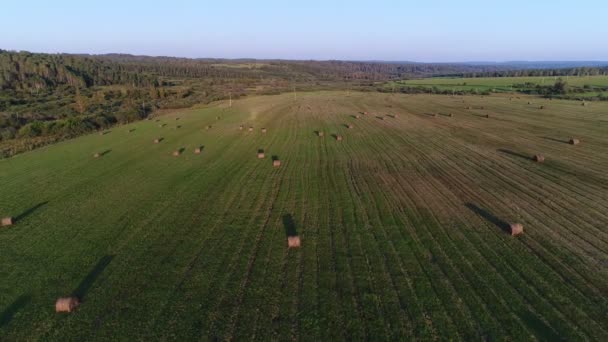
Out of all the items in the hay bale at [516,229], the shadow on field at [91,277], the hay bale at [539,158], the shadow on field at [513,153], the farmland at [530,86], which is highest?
the farmland at [530,86]

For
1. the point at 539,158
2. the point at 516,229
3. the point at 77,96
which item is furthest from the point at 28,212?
the point at 77,96

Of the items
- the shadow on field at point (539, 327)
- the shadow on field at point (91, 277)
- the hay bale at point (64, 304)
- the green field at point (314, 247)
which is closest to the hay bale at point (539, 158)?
the green field at point (314, 247)

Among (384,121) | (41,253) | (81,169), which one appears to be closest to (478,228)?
(41,253)

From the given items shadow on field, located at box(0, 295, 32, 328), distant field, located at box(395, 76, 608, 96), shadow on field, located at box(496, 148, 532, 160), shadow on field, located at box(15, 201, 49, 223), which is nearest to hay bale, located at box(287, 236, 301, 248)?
shadow on field, located at box(0, 295, 32, 328)

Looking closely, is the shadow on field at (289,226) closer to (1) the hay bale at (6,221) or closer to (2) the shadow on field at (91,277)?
(2) the shadow on field at (91,277)

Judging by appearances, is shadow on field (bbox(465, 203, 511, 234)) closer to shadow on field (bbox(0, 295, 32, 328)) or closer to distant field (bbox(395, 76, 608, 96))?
shadow on field (bbox(0, 295, 32, 328))

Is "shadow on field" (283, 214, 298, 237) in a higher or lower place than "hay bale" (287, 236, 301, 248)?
lower

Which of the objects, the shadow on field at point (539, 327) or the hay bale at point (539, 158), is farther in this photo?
the hay bale at point (539, 158)
